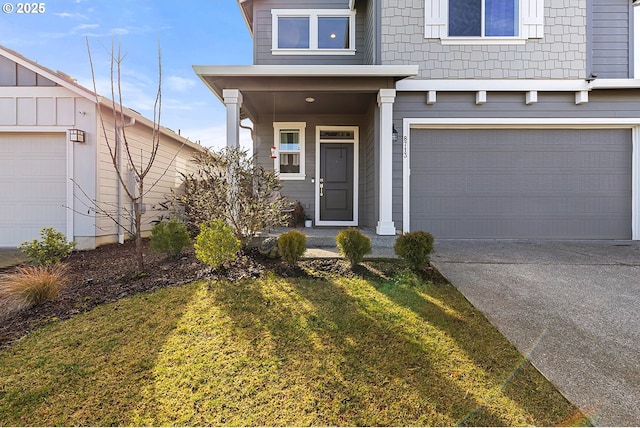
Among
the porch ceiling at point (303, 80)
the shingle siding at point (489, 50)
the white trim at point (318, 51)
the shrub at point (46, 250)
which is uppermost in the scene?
the white trim at point (318, 51)

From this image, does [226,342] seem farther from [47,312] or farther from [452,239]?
[452,239]

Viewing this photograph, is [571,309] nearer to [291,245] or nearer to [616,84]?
[291,245]

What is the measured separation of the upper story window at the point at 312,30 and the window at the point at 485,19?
2.25 meters

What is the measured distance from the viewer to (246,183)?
14.4 ft

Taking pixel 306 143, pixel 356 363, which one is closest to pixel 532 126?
pixel 306 143

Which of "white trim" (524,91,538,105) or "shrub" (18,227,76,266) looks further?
"white trim" (524,91,538,105)

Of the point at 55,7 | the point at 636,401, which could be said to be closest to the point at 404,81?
the point at 636,401

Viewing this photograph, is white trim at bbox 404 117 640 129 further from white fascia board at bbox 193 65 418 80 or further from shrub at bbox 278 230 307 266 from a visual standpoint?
shrub at bbox 278 230 307 266

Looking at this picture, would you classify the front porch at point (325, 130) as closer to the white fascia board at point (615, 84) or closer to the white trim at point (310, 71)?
Result: the white trim at point (310, 71)

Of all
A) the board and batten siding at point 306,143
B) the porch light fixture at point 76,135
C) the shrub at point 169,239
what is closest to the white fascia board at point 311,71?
the board and batten siding at point 306,143

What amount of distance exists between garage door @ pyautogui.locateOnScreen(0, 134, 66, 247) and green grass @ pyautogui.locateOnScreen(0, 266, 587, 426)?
4758 millimetres

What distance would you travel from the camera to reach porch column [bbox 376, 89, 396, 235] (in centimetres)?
538

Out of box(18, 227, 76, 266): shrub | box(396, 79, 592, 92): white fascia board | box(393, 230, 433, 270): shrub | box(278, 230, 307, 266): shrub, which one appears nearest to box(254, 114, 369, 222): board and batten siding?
box(396, 79, 592, 92): white fascia board

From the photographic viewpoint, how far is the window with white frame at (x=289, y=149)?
733cm
